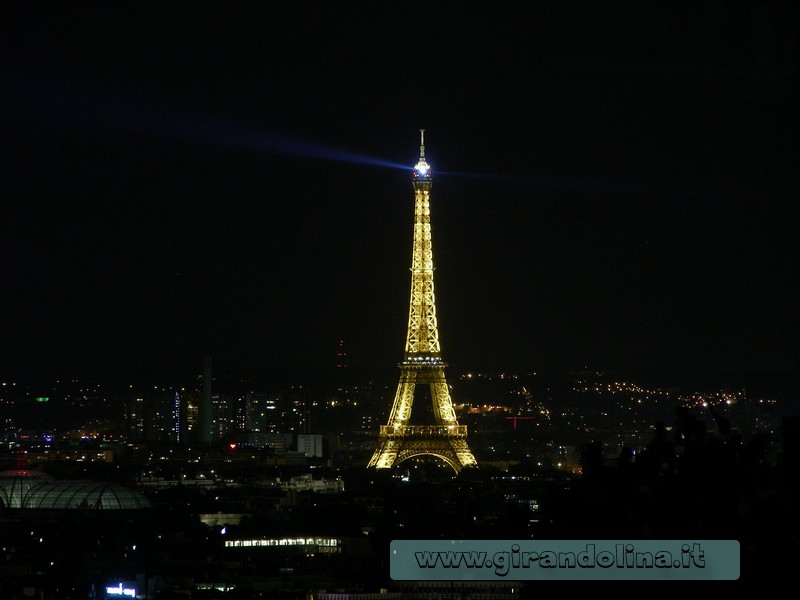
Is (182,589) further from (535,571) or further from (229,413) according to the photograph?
(229,413)

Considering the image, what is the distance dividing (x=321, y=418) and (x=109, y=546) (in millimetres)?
71654

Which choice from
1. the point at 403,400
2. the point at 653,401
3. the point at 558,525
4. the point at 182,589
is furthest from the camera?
the point at 653,401

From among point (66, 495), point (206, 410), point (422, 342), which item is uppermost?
point (206, 410)

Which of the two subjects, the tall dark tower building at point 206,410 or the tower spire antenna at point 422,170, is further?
the tall dark tower building at point 206,410

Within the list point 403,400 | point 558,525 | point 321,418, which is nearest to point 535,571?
point 558,525

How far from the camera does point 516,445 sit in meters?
95.2
